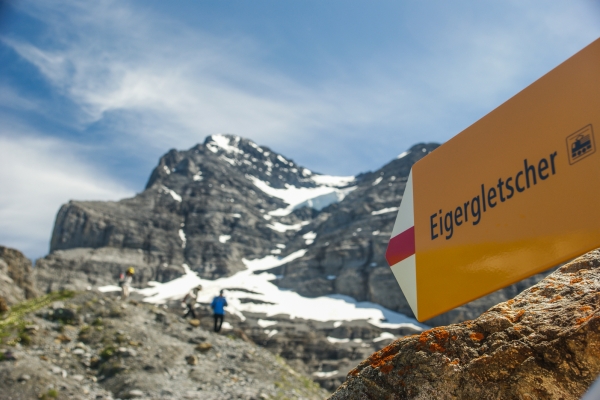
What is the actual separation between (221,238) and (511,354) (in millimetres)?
137929

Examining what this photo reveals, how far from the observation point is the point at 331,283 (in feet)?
368

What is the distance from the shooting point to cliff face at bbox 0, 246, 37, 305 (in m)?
26.0

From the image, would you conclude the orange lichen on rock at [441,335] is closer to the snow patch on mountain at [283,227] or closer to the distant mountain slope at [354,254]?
the distant mountain slope at [354,254]

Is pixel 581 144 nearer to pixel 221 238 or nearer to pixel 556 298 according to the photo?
pixel 556 298

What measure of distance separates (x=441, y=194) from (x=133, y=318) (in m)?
17.7

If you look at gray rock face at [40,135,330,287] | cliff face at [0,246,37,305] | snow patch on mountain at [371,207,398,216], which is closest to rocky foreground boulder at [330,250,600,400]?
cliff face at [0,246,37,305]

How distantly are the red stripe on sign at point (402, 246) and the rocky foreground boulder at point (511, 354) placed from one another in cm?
70

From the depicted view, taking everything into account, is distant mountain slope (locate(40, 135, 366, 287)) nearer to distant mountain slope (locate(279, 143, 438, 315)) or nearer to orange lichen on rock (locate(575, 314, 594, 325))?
distant mountain slope (locate(279, 143, 438, 315))

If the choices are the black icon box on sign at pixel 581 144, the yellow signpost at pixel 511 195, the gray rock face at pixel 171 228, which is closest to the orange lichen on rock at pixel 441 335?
the yellow signpost at pixel 511 195

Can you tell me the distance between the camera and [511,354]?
10.8 ft

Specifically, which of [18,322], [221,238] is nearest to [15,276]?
[18,322]

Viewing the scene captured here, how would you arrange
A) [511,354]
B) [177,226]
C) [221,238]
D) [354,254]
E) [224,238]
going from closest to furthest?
[511,354] → [354,254] → [177,226] → [221,238] → [224,238]

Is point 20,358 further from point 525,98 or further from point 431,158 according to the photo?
point 525,98

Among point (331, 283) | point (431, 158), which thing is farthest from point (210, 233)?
point (431, 158)
